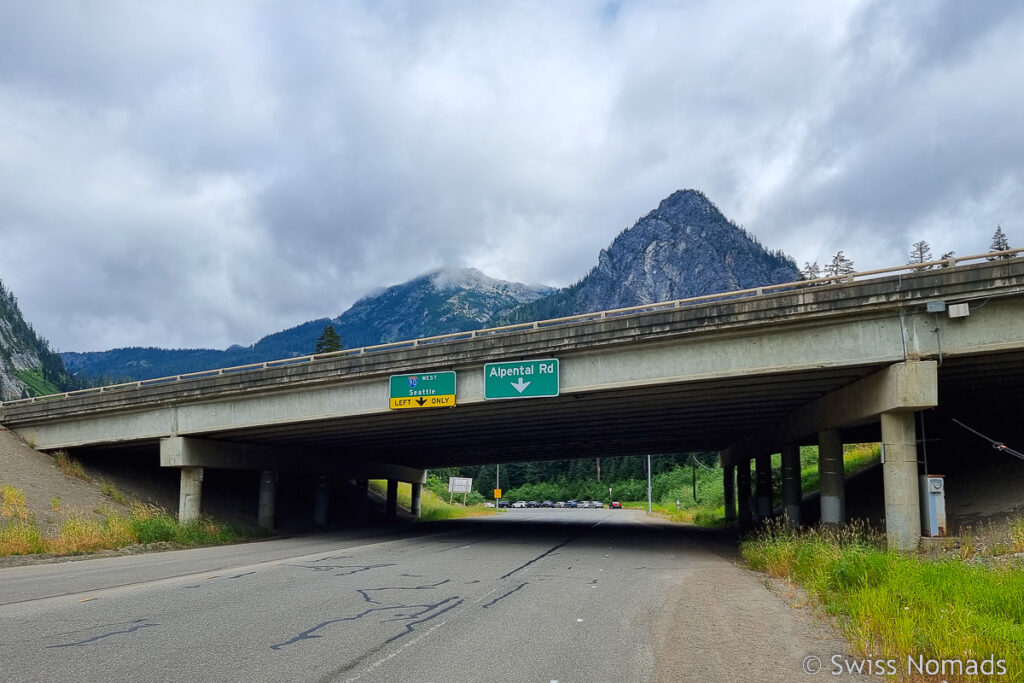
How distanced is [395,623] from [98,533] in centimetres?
1658

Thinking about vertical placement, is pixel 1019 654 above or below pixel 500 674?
above

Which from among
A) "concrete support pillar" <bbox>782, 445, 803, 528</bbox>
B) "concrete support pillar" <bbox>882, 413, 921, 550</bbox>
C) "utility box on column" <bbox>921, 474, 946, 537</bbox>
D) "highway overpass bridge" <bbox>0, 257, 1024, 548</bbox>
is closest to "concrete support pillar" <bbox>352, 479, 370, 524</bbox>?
"highway overpass bridge" <bbox>0, 257, 1024, 548</bbox>

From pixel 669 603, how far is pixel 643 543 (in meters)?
14.3

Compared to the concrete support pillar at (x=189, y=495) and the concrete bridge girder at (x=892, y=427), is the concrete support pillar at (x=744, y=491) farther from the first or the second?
the concrete support pillar at (x=189, y=495)

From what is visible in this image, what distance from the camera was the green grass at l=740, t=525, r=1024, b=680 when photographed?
20.6 ft

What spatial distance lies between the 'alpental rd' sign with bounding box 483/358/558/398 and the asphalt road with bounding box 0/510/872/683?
19.2ft

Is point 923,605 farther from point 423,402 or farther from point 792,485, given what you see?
point 792,485

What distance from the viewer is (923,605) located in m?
7.97

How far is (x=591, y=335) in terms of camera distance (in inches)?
784

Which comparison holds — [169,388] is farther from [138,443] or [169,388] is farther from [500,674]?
[500,674]

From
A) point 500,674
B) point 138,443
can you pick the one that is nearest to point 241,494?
point 138,443

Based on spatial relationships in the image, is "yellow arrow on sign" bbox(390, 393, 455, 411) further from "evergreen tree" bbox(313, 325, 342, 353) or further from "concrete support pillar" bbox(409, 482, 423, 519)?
"evergreen tree" bbox(313, 325, 342, 353)

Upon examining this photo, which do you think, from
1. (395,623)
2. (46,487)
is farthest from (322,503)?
(395,623)

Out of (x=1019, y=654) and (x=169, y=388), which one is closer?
(x=1019, y=654)
